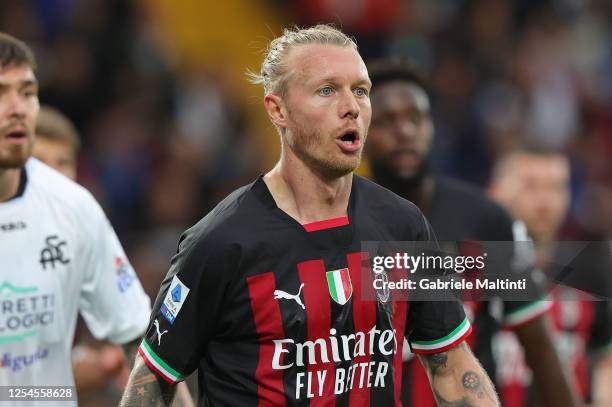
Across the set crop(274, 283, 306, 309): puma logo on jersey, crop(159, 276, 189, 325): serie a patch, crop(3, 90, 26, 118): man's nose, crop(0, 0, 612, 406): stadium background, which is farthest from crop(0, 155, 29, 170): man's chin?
crop(0, 0, 612, 406): stadium background

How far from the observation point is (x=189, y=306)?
3887mm

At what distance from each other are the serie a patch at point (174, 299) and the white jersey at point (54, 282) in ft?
3.47

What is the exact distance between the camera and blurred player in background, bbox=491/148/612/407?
680 centimetres

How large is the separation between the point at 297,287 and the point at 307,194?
340 mm

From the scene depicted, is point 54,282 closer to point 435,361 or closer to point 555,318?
point 435,361

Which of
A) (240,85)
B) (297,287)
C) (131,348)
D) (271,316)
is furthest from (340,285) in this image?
(240,85)

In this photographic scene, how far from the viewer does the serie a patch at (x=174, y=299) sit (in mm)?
3902

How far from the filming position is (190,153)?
11.4m

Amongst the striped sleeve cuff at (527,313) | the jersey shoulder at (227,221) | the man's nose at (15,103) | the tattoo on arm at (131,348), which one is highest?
the man's nose at (15,103)

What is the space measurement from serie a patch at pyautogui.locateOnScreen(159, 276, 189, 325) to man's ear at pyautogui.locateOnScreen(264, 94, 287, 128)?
2.10 ft

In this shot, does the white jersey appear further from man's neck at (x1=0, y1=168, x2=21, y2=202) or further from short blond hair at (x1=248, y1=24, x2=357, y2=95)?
short blond hair at (x1=248, y1=24, x2=357, y2=95)

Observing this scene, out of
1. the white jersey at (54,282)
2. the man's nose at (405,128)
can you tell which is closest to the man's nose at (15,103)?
the white jersey at (54,282)

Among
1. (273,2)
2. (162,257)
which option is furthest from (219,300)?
(273,2)

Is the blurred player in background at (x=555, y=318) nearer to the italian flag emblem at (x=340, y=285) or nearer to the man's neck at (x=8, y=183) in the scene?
the italian flag emblem at (x=340, y=285)
